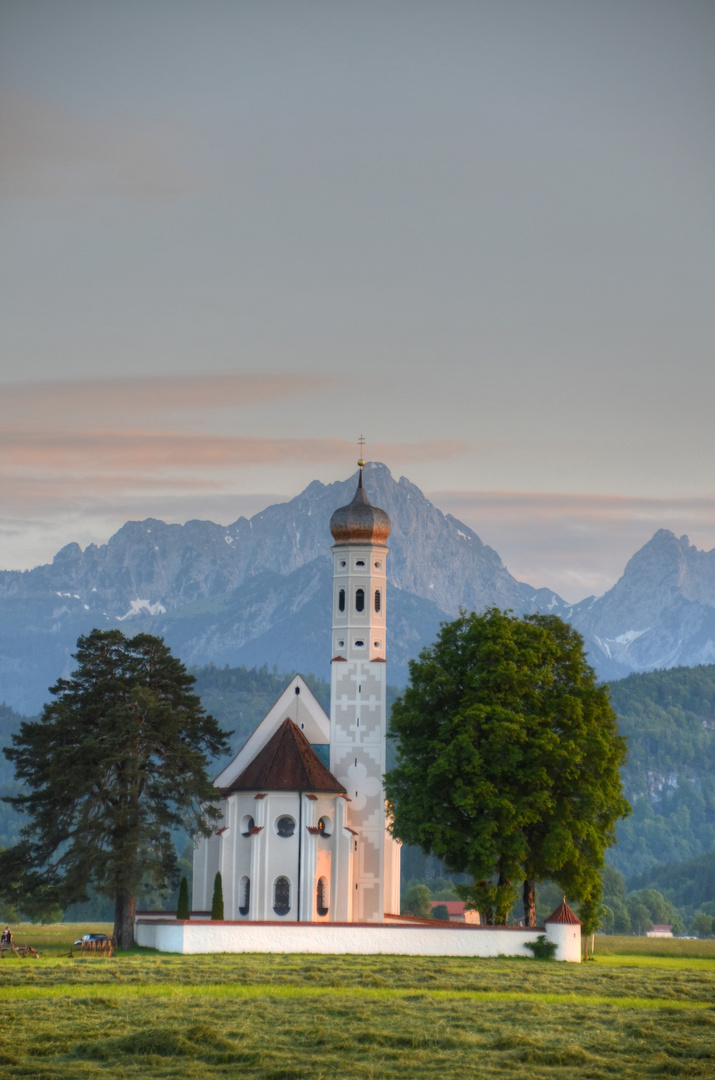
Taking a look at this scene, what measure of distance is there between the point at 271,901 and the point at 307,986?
103 ft

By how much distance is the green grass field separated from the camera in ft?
94.3

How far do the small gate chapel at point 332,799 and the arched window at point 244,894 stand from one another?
48mm

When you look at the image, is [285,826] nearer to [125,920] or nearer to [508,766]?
[125,920]

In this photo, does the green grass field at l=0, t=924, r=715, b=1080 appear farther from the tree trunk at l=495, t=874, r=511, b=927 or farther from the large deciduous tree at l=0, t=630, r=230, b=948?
the large deciduous tree at l=0, t=630, r=230, b=948

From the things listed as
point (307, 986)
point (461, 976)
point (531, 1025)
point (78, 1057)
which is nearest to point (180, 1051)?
point (78, 1057)

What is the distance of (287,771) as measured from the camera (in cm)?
7388

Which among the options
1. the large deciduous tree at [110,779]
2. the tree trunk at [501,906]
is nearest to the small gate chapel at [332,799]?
the large deciduous tree at [110,779]

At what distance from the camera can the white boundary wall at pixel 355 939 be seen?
181 feet

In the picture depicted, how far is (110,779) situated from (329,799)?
15.4 metres

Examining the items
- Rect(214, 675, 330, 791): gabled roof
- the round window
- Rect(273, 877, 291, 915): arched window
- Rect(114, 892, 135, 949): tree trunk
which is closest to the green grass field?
Rect(114, 892, 135, 949): tree trunk

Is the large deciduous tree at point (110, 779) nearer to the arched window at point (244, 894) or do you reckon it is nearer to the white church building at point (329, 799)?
the white church building at point (329, 799)

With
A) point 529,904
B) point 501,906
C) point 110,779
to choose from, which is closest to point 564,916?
point 501,906

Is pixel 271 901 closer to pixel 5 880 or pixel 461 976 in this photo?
pixel 5 880

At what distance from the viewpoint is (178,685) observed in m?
64.6
